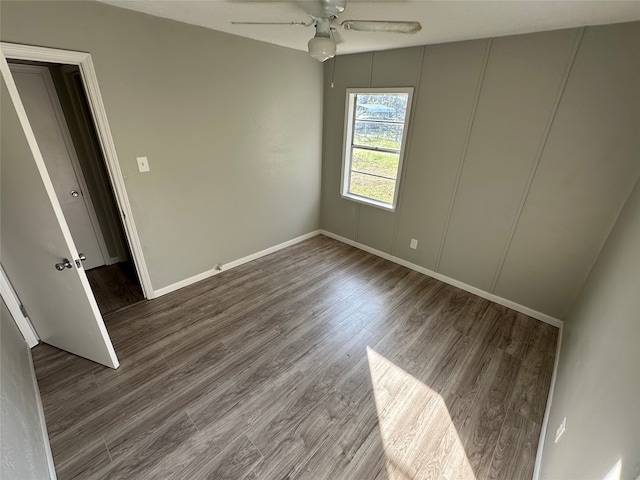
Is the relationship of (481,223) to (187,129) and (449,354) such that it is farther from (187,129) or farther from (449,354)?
(187,129)

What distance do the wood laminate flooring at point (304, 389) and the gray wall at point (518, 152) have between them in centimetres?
61

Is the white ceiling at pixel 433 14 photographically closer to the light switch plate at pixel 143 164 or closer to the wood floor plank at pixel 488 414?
the light switch plate at pixel 143 164

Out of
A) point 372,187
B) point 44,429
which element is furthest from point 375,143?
point 44,429

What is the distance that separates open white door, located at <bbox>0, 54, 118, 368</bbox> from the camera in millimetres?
1425

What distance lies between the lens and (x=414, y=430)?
68.0 inches

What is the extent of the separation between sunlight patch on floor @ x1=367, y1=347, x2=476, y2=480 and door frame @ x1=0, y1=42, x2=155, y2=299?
7.63 ft

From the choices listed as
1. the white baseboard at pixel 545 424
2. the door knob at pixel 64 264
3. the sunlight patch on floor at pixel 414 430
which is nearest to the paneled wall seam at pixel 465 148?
the white baseboard at pixel 545 424

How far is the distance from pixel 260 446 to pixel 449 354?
159 cm

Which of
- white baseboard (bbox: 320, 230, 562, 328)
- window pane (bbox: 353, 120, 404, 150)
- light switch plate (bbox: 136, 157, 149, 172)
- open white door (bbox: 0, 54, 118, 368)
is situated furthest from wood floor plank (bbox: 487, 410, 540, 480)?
light switch plate (bbox: 136, 157, 149, 172)

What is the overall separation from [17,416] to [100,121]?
76.9 inches

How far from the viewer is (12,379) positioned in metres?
1.41

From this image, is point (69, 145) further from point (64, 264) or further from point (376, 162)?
point (376, 162)

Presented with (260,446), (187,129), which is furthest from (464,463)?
(187,129)

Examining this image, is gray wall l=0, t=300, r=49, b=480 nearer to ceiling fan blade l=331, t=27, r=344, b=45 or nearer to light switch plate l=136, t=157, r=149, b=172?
light switch plate l=136, t=157, r=149, b=172
